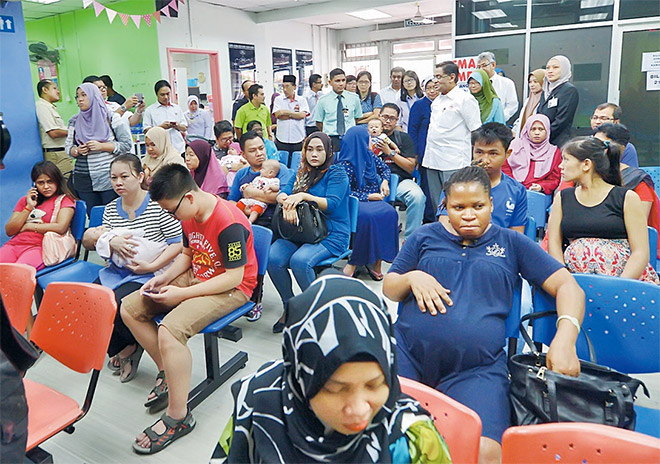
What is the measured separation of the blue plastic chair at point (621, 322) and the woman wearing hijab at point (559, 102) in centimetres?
306

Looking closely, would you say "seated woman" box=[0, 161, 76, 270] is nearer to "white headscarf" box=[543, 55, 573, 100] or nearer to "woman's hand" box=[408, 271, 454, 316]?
"woman's hand" box=[408, 271, 454, 316]

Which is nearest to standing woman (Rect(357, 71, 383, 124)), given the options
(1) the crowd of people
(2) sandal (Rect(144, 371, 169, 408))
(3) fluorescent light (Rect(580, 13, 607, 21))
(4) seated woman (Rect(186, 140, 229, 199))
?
(1) the crowd of people

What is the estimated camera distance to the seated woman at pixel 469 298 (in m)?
1.46

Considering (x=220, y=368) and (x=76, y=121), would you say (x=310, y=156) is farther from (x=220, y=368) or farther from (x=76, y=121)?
(x=76, y=121)

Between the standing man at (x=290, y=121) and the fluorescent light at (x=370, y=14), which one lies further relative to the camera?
the fluorescent light at (x=370, y=14)

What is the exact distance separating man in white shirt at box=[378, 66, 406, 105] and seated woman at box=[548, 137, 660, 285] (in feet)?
13.1

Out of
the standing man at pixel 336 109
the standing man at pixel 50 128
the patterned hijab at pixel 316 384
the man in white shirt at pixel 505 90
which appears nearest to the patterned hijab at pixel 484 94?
the man in white shirt at pixel 505 90

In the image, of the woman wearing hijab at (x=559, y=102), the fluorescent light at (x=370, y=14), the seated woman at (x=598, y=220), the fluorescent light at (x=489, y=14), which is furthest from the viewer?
the fluorescent light at (x=370, y=14)

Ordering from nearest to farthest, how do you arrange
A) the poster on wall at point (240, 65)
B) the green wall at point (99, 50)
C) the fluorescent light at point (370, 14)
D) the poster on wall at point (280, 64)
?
the green wall at point (99, 50) → the poster on wall at point (240, 65) → the fluorescent light at point (370, 14) → the poster on wall at point (280, 64)

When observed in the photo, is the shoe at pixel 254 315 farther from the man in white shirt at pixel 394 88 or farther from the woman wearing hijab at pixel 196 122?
the woman wearing hijab at pixel 196 122

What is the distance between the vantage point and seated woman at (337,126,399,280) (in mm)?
3590

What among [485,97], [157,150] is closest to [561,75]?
[485,97]

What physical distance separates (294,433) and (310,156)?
2.42 m

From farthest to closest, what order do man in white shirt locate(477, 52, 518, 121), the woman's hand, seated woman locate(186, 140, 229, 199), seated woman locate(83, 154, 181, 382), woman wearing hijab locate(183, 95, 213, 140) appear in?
woman wearing hijab locate(183, 95, 213, 140), man in white shirt locate(477, 52, 518, 121), seated woman locate(186, 140, 229, 199), seated woman locate(83, 154, 181, 382), the woman's hand
